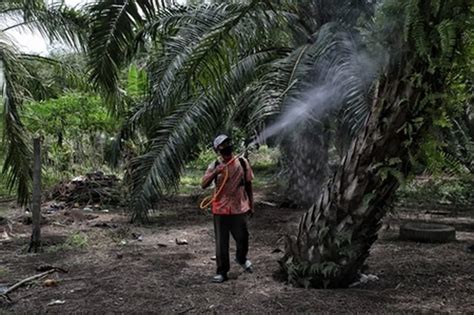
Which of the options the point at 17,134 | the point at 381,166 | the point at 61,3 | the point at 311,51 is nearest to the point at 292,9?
the point at 311,51

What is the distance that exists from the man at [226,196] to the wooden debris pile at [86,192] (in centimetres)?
748

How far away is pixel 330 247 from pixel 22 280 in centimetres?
328

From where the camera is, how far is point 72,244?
8492mm

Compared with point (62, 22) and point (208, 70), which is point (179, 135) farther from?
point (208, 70)

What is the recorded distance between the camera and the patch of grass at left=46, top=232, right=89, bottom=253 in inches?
323

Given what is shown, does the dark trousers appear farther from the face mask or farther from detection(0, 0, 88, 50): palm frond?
detection(0, 0, 88, 50): palm frond

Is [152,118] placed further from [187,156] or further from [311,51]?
[311,51]

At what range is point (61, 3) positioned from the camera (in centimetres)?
1104

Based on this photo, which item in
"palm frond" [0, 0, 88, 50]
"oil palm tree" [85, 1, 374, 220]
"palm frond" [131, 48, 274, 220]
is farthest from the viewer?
"palm frond" [0, 0, 88, 50]

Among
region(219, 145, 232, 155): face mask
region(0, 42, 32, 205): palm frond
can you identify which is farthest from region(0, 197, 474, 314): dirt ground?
region(219, 145, 232, 155): face mask

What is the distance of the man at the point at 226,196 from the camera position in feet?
19.9

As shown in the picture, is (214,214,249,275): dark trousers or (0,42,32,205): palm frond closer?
(214,214,249,275): dark trousers

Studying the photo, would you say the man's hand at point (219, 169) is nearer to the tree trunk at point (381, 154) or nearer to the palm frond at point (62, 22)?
the tree trunk at point (381, 154)

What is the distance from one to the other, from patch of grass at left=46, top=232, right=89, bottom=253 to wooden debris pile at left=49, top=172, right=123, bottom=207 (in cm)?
427
